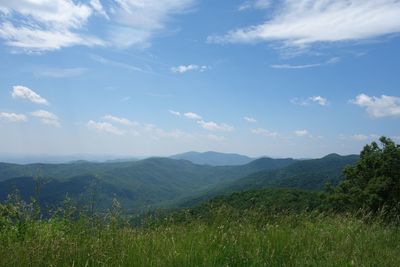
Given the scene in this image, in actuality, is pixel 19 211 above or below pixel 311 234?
above

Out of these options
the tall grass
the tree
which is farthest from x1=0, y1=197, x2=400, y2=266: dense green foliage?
Answer: the tree

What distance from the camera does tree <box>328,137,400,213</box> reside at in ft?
70.2

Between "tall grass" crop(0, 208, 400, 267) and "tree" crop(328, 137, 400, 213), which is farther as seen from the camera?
"tree" crop(328, 137, 400, 213)

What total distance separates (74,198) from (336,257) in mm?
4470

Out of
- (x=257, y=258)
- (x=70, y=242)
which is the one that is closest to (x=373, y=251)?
(x=257, y=258)

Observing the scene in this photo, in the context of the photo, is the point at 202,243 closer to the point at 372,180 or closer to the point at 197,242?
the point at 197,242

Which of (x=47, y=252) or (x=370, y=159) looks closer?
(x=47, y=252)

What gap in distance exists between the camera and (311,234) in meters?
6.11

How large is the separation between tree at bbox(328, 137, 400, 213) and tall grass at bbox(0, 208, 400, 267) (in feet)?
47.2

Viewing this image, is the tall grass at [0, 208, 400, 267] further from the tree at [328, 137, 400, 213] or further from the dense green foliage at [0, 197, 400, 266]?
the tree at [328, 137, 400, 213]

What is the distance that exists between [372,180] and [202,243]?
2217cm

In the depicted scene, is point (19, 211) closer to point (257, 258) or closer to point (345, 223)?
point (257, 258)

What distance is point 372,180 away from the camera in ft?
80.1

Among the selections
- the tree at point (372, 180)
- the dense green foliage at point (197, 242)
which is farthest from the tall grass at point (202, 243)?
the tree at point (372, 180)
